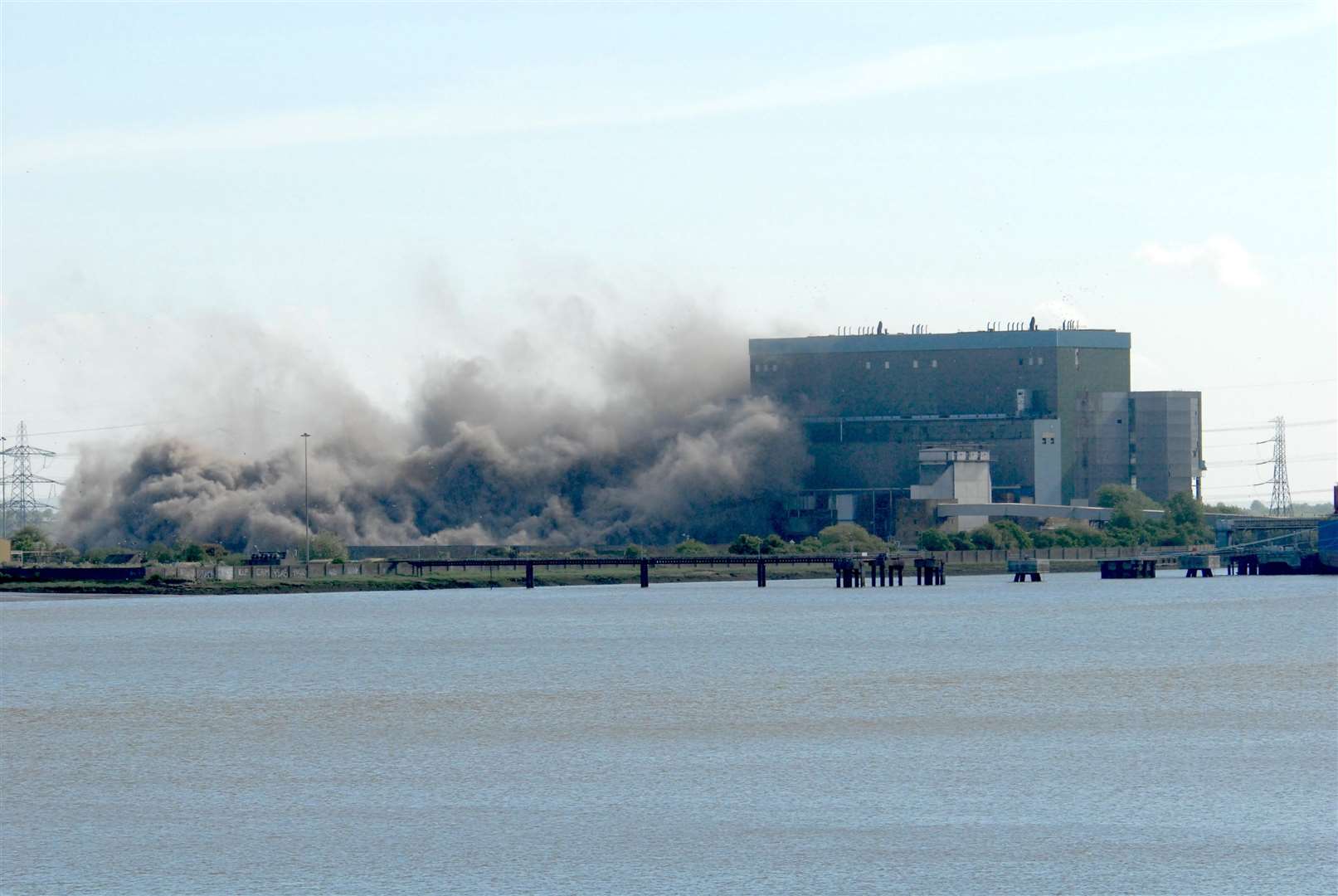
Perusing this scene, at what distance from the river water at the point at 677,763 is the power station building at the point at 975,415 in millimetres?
67355

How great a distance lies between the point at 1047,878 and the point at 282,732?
20.0 meters

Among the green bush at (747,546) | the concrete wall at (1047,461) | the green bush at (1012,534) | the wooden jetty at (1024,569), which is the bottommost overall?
the wooden jetty at (1024,569)

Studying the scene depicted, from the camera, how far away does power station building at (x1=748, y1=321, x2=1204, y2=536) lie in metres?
138

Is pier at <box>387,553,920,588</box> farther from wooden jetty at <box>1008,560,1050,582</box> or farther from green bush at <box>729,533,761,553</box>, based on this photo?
wooden jetty at <box>1008,560,1050,582</box>

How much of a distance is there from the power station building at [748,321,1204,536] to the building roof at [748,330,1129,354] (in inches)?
3.1

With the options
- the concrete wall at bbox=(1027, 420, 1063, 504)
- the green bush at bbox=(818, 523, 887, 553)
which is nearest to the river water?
the green bush at bbox=(818, 523, 887, 553)

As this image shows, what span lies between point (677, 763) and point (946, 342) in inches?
4295

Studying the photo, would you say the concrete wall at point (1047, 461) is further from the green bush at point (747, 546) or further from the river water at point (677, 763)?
the river water at point (677, 763)

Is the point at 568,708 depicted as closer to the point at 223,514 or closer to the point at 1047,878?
the point at 1047,878

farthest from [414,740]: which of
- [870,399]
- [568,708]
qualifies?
[870,399]

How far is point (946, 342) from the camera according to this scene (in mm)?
141875

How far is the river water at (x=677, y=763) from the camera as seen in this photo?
25.7m

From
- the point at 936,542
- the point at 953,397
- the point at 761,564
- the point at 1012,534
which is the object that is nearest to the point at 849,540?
the point at 936,542

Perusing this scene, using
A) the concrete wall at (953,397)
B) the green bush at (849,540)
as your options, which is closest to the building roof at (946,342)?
the concrete wall at (953,397)
